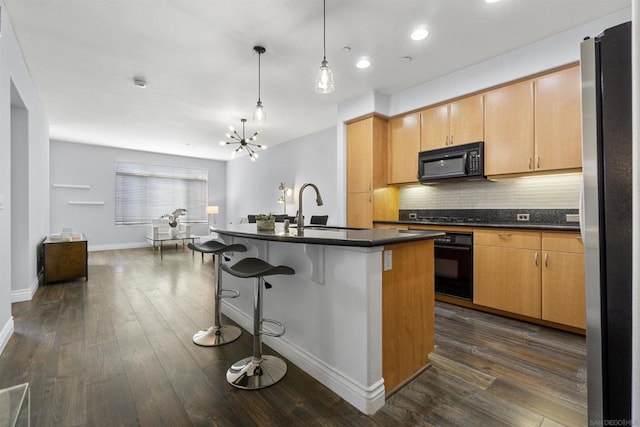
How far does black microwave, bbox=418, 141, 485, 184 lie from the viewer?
3355 mm

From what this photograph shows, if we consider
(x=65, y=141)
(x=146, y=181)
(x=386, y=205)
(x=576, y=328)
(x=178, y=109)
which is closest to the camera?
(x=576, y=328)

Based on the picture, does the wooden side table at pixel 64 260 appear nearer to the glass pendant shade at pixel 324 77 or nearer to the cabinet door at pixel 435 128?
the glass pendant shade at pixel 324 77

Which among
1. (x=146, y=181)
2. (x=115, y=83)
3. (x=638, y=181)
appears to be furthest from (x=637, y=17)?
(x=146, y=181)

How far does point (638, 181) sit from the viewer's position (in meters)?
0.64

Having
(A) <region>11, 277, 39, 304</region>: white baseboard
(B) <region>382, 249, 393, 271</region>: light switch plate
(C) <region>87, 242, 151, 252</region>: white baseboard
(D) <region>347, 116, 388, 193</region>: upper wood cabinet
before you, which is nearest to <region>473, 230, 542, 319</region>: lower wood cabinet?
(D) <region>347, 116, 388, 193</region>: upper wood cabinet

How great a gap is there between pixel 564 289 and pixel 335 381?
2261 mm

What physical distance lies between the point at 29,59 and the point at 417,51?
430 cm

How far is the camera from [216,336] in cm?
240

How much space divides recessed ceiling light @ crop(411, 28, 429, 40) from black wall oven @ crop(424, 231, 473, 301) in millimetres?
2005

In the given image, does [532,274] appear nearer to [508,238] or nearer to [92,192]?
[508,238]

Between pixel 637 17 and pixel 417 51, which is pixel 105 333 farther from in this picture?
pixel 417 51

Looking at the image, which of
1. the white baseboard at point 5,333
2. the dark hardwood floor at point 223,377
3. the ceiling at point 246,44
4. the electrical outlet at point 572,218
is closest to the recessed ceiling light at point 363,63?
the ceiling at point 246,44

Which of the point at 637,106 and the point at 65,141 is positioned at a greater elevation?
the point at 65,141

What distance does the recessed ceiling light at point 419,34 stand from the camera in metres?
2.71
